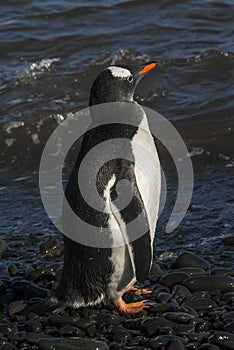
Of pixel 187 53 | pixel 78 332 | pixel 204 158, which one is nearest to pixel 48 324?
pixel 78 332

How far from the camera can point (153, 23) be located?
12211 mm

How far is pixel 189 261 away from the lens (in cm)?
575

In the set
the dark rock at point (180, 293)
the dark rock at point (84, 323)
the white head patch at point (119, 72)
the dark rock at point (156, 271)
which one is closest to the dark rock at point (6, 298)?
the dark rock at point (84, 323)

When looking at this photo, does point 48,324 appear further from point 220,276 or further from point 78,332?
point 220,276

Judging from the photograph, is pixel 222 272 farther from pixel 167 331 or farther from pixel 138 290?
pixel 167 331

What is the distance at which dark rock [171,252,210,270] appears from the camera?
5727mm

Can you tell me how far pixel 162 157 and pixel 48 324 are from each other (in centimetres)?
388

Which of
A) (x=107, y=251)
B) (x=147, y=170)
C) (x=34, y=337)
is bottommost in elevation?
(x=34, y=337)

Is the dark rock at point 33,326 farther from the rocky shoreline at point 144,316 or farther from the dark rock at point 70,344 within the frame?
the dark rock at point 70,344

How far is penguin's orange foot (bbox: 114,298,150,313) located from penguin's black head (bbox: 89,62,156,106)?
1.33m

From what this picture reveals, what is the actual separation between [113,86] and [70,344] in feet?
5.75

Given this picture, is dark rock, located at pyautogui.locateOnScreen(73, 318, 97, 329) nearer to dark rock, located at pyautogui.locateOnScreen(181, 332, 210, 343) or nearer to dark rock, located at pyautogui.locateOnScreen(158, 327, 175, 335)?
dark rock, located at pyautogui.locateOnScreen(158, 327, 175, 335)

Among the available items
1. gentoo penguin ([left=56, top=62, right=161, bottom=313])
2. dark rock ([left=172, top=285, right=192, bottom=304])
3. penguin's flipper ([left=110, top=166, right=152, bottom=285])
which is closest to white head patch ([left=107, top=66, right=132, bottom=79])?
gentoo penguin ([left=56, top=62, right=161, bottom=313])

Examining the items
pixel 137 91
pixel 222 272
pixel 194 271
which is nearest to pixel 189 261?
pixel 194 271
